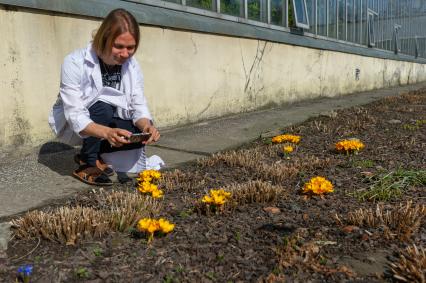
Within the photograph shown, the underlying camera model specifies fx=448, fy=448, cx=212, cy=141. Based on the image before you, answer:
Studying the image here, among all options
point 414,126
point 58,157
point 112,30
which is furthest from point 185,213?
point 414,126

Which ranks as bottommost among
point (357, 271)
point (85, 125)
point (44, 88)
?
point (357, 271)

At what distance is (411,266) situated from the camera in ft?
5.71

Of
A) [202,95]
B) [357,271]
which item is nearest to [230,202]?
[357,271]

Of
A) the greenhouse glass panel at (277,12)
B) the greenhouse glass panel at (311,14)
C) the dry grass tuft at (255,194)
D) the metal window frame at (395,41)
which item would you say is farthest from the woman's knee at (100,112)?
the metal window frame at (395,41)

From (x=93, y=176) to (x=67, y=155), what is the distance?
0.96m

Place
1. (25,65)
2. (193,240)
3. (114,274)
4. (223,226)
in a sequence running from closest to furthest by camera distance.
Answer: (114,274) → (193,240) → (223,226) → (25,65)

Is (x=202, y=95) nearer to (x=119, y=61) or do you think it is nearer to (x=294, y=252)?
(x=119, y=61)

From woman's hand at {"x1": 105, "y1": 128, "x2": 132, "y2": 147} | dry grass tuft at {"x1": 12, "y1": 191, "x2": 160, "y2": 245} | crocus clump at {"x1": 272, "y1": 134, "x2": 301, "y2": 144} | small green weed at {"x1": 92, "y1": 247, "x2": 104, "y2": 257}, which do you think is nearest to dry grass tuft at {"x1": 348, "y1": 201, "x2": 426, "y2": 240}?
dry grass tuft at {"x1": 12, "y1": 191, "x2": 160, "y2": 245}

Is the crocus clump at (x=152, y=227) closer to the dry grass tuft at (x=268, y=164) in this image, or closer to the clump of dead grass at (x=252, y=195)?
the clump of dead grass at (x=252, y=195)

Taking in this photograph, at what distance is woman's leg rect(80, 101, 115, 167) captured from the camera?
3371 millimetres

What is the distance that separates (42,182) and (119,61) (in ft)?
3.52

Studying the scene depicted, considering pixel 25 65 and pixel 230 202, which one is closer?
pixel 230 202

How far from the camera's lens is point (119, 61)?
3359 millimetres

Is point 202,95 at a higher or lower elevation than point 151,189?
higher
